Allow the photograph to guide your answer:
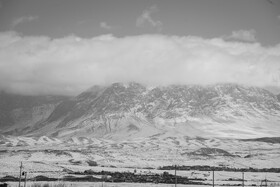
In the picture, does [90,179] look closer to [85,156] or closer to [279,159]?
[85,156]

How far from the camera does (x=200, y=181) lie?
96.0 meters

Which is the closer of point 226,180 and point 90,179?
point 90,179

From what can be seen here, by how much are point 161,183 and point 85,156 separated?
80.2m

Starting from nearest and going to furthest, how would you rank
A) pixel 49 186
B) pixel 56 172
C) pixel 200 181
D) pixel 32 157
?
pixel 49 186 → pixel 200 181 → pixel 56 172 → pixel 32 157

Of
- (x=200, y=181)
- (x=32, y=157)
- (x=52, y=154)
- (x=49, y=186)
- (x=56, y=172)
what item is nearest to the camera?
(x=49, y=186)

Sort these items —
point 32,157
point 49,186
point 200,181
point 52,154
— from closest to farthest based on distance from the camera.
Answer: point 49,186
point 200,181
point 32,157
point 52,154

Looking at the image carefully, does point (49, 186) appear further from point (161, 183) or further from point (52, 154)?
point (52, 154)

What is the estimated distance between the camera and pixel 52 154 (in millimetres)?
159625

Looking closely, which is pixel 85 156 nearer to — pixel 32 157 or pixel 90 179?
pixel 32 157

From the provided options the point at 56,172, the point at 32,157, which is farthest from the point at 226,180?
the point at 32,157

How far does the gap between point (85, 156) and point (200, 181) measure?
76.5 m

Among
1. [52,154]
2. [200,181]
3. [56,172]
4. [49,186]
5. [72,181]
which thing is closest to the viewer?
[49,186]

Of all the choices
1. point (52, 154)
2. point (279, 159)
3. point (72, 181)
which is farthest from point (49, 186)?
point (279, 159)

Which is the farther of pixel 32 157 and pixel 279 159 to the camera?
pixel 279 159
